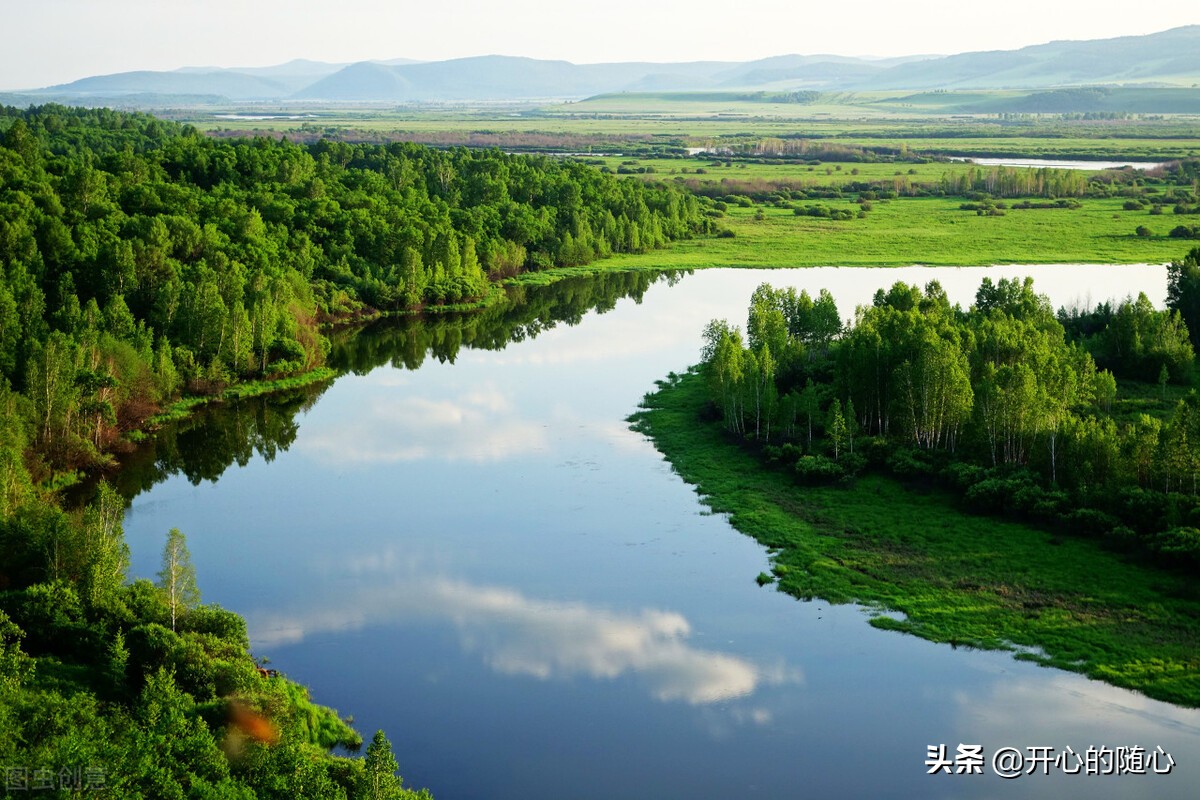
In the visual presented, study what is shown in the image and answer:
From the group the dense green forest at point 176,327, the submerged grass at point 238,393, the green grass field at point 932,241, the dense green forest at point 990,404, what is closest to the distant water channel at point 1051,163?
the green grass field at point 932,241

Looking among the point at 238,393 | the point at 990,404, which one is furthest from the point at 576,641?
the point at 238,393

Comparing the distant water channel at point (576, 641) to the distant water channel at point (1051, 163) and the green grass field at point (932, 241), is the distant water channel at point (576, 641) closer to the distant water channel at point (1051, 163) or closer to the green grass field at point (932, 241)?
the green grass field at point (932, 241)

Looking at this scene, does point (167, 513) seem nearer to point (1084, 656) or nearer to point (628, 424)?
point (628, 424)

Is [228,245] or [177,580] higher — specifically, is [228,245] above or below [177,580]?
above

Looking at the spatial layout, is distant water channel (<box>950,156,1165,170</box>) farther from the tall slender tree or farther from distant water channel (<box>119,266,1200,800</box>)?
the tall slender tree

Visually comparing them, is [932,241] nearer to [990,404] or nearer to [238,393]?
[990,404]

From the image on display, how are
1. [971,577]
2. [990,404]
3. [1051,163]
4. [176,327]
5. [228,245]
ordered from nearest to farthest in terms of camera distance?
[971,577]
[990,404]
[176,327]
[228,245]
[1051,163]
